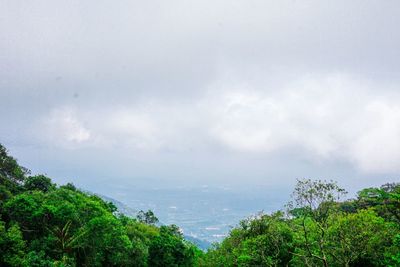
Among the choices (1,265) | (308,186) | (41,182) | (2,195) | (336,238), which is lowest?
(1,265)

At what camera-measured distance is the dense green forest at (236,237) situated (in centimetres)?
2433

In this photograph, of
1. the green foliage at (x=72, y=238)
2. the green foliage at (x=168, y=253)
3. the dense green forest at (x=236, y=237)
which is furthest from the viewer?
the green foliage at (x=168, y=253)

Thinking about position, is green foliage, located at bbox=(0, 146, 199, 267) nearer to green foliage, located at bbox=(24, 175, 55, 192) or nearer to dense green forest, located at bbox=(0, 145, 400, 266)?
dense green forest, located at bbox=(0, 145, 400, 266)

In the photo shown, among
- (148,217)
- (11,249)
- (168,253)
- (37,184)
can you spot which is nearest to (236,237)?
(168,253)

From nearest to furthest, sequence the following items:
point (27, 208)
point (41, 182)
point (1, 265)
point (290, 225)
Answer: point (1, 265), point (290, 225), point (27, 208), point (41, 182)

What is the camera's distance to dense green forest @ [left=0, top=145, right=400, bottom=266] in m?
24.3

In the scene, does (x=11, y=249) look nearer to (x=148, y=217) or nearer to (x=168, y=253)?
(x=168, y=253)

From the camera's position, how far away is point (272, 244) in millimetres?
30281

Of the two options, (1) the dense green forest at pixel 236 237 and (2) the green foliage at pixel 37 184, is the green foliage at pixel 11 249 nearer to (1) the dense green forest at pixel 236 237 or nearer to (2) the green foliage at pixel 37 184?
(1) the dense green forest at pixel 236 237

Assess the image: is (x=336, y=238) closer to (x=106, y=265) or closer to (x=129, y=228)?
(x=106, y=265)

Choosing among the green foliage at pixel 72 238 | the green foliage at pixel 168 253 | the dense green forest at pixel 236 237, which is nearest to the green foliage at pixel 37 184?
the dense green forest at pixel 236 237

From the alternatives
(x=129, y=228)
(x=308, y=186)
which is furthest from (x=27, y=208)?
(x=308, y=186)

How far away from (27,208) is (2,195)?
1522 cm

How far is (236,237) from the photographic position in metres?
35.6
